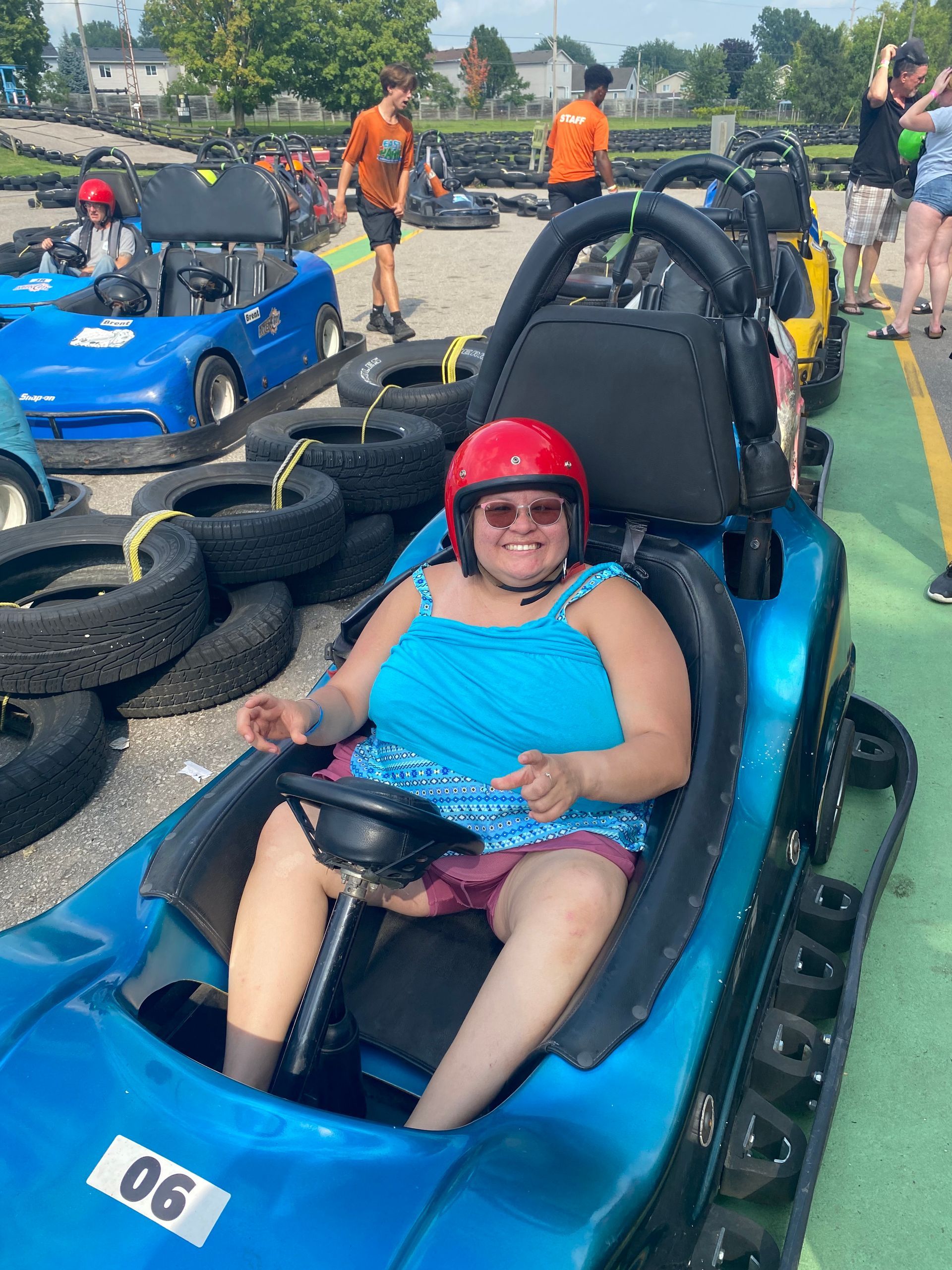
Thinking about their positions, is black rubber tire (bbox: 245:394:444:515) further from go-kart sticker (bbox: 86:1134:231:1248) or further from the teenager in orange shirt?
the teenager in orange shirt

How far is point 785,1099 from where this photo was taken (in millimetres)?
1918

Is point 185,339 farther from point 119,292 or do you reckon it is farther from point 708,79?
point 708,79

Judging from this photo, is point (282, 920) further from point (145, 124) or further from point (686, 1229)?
point (145, 124)

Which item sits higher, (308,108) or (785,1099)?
(308,108)

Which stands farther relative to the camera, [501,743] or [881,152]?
[881,152]

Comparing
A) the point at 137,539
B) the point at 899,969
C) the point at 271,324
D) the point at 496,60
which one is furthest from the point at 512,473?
the point at 496,60

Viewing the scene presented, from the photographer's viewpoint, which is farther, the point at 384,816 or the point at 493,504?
the point at 493,504

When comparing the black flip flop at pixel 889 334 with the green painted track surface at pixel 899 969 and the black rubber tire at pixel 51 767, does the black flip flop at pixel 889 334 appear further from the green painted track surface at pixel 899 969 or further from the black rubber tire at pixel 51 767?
the black rubber tire at pixel 51 767

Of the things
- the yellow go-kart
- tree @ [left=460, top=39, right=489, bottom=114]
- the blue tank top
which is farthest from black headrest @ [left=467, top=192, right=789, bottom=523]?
tree @ [left=460, top=39, right=489, bottom=114]

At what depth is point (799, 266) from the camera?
5898 millimetres

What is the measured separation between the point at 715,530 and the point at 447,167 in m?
14.7

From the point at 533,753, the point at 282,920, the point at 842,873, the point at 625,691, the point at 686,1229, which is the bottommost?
the point at 842,873

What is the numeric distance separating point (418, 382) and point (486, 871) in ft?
14.2

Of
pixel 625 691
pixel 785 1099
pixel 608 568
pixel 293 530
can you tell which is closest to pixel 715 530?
pixel 608 568
